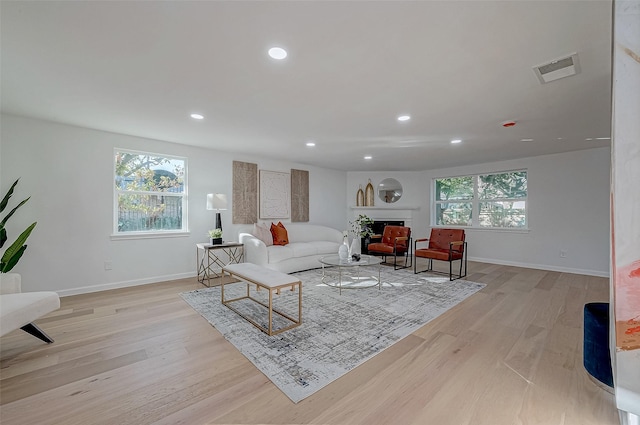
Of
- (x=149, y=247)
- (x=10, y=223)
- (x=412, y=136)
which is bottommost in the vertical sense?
(x=149, y=247)

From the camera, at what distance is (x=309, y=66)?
210cm

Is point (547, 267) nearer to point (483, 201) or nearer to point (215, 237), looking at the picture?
point (483, 201)

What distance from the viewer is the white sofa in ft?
15.0

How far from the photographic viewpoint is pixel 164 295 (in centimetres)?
365

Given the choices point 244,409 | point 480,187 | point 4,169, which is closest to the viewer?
point 244,409

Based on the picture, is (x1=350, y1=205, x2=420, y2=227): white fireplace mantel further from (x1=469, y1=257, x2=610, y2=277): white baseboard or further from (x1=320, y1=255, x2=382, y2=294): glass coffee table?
(x1=320, y1=255, x2=382, y2=294): glass coffee table

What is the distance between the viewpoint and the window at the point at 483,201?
5.84 metres

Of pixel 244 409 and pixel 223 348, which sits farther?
pixel 223 348

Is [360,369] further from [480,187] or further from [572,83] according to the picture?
[480,187]

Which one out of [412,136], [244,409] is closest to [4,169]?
[244,409]

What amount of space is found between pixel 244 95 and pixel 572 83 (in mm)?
2959

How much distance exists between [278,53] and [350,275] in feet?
12.2

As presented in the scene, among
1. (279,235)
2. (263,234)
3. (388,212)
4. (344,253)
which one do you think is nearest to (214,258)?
(263,234)

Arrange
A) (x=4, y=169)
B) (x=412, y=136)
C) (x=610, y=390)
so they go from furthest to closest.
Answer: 1. (x=412, y=136)
2. (x=4, y=169)
3. (x=610, y=390)
